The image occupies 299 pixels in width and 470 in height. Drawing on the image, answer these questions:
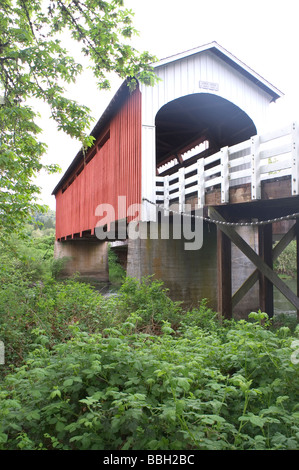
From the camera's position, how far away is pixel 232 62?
9188 mm

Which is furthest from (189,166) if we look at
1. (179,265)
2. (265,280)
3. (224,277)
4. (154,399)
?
(154,399)

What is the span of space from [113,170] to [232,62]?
4.59 m

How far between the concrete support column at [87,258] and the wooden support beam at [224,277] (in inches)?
640

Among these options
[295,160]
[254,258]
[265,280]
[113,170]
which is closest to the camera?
[295,160]

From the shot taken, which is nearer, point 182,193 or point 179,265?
point 182,193

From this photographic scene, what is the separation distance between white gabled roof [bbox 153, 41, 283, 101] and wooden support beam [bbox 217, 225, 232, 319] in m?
4.71

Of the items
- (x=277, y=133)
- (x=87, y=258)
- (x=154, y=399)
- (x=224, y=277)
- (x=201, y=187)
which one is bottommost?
(x=154, y=399)

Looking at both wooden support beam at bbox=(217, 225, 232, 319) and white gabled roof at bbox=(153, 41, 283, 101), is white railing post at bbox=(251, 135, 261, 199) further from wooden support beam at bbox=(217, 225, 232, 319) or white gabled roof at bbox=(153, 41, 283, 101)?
white gabled roof at bbox=(153, 41, 283, 101)

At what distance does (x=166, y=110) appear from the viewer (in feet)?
38.0

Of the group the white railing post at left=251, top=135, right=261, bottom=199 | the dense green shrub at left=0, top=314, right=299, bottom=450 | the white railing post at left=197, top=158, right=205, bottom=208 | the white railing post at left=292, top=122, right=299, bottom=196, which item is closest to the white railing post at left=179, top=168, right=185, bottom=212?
the white railing post at left=197, top=158, right=205, bottom=208

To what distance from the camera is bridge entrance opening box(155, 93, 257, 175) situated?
1062cm

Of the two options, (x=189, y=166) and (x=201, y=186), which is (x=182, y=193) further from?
(x=189, y=166)

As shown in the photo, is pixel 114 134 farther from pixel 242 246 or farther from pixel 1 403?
pixel 1 403

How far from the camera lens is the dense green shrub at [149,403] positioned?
2.26 meters
